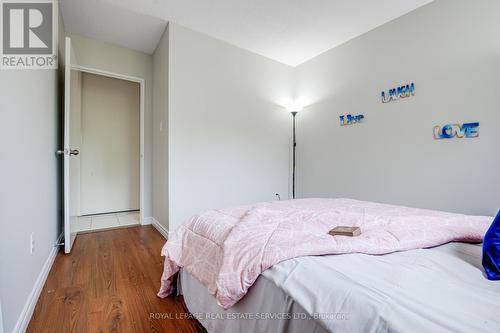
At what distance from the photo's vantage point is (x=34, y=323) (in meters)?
1.38

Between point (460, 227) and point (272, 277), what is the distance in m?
0.91

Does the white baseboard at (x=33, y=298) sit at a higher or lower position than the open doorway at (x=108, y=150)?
lower

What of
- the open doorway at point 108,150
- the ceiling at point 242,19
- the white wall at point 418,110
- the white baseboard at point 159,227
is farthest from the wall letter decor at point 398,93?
Result: the open doorway at point 108,150

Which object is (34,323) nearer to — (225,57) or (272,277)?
(272,277)

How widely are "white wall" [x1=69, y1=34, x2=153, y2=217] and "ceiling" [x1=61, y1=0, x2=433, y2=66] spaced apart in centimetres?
11

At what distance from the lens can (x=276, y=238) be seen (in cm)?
98

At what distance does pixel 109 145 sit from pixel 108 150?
85 mm

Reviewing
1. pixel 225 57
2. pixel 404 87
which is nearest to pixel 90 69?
pixel 225 57

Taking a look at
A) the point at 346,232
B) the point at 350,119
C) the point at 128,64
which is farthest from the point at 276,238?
the point at 128,64

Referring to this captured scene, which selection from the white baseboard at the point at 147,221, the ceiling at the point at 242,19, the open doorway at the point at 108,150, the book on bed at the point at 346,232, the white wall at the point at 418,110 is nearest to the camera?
the book on bed at the point at 346,232

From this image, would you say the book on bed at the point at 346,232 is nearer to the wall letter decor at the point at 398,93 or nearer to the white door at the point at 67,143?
the wall letter decor at the point at 398,93

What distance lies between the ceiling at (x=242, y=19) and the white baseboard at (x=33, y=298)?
2406 mm

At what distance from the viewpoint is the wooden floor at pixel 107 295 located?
1.38 m

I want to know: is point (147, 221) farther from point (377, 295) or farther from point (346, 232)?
point (377, 295)
